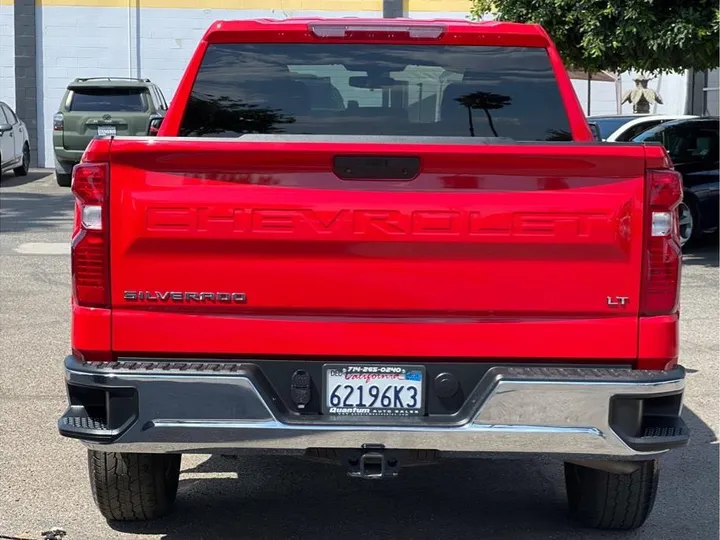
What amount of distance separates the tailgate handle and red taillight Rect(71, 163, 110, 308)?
760 millimetres

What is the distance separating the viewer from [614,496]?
468 centimetres

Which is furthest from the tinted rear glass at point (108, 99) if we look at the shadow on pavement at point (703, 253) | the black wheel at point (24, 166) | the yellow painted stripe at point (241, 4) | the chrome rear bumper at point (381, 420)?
the chrome rear bumper at point (381, 420)

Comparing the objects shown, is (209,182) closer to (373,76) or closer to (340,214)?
(340,214)

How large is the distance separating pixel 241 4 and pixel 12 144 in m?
6.27

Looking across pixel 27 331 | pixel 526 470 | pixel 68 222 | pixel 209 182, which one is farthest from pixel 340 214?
pixel 68 222

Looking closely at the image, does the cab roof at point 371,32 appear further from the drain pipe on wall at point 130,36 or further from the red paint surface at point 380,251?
the drain pipe on wall at point 130,36

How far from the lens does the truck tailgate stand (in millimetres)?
3834

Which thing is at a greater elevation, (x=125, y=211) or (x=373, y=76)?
(x=373, y=76)

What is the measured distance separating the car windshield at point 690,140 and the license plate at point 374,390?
33.9 feet

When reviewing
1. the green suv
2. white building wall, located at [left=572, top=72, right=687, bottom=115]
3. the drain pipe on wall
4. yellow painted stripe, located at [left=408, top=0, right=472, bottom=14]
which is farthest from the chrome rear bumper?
white building wall, located at [left=572, top=72, right=687, bottom=115]

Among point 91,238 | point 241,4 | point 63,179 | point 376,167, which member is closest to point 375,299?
point 376,167

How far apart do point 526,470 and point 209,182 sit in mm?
2534

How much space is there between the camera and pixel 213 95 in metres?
5.00

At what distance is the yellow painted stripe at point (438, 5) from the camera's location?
86.5ft
